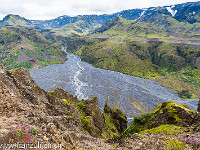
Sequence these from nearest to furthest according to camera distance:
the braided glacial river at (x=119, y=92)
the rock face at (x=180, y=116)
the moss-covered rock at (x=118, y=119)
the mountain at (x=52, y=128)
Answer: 1. the mountain at (x=52, y=128)
2. the rock face at (x=180, y=116)
3. the moss-covered rock at (x=118, y=119)
4. the braided glacial river at (x=119, y=92)

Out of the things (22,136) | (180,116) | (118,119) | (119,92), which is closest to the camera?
(22,136)

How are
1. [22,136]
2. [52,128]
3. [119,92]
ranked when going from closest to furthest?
[22,136], [52,128], [119,92]

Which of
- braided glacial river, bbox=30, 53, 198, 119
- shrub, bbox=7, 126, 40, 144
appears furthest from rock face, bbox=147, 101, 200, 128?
braided glacial river, bbox=30, 53, 198, 119

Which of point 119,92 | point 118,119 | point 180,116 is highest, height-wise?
point 119,92

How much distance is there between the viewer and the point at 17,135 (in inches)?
577

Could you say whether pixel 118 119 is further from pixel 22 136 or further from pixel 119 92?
pixel 119 92

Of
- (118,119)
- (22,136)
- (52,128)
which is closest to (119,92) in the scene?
(118,119)

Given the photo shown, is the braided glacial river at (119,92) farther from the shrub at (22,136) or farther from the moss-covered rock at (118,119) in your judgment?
the shrub at (22,136)

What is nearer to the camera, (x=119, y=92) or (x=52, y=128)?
(x=52, y=128)

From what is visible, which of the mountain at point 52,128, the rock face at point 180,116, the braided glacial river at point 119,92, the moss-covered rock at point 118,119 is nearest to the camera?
the mountain at point 52,128

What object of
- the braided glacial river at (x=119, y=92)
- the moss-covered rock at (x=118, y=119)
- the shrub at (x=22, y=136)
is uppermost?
the braided glacial river at (x=119, y=92)

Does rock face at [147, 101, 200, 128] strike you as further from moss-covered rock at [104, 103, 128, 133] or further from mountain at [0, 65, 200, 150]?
moss-covered rock at [104, 103, 128, 133]

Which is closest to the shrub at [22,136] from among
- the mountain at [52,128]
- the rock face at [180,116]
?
the mountain at [52,128]

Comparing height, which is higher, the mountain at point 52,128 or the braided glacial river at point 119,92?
the braided glacial river at point 119,92
